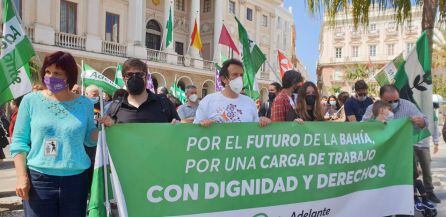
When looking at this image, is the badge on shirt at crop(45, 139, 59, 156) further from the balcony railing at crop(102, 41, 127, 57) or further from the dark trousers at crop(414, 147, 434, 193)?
the balcony railing at crop(102, 41, 127, 57)

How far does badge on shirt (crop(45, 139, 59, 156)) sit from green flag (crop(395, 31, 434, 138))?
4.62 metres

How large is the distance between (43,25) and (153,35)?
9590 mm

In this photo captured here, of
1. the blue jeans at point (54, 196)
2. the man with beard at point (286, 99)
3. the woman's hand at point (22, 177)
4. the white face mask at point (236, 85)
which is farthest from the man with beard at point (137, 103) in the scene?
the man with beard at point (286, 99)

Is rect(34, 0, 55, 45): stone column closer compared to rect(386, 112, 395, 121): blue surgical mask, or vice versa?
rect(386, 112, 395, 121): blue surgical mask

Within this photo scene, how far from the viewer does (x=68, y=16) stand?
25.7 metres

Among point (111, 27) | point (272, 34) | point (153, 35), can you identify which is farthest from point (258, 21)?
point (111, 27)

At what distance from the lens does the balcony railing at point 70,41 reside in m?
24.3

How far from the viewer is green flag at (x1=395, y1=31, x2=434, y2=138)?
6.08 metres

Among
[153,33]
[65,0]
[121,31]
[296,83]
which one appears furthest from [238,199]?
[153,33]

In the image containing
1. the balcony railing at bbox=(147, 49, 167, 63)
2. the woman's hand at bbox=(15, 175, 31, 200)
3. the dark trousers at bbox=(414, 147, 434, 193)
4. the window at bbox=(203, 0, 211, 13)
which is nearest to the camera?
the woman's hand at bbox=(15, 175, 31, 200)

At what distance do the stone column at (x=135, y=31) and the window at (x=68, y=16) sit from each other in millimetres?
3513

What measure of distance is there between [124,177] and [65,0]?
24.3m

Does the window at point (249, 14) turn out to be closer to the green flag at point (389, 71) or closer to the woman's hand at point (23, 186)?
the green flag at point (389, 71)

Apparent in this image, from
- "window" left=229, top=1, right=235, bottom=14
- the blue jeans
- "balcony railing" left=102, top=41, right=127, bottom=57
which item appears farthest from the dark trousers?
"window" left=229, top=1, right=235, bottom=14
